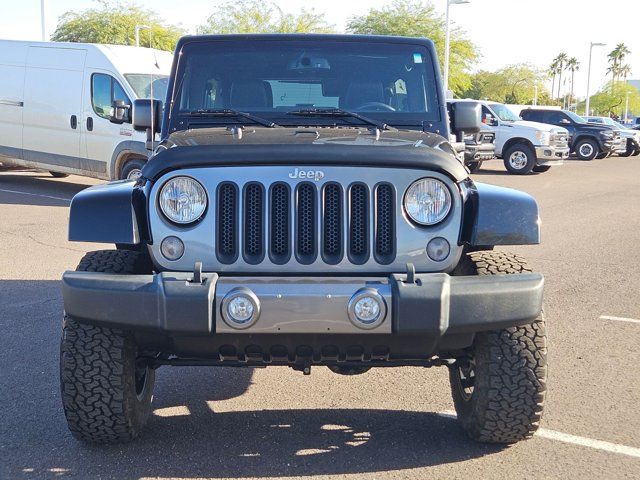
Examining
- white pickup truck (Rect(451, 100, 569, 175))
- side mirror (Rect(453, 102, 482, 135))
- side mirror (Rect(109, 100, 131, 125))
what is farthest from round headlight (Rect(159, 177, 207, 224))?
white pickup truck (Rect(451, 100, 569, 175))

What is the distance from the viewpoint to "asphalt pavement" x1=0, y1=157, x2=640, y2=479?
150 inches

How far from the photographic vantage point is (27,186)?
15.6 meters

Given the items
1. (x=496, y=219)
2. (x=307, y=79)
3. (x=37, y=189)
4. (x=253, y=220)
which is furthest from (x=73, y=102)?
(x=496, y=219)

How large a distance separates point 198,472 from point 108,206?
124cm

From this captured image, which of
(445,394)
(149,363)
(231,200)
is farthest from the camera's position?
(445,394)

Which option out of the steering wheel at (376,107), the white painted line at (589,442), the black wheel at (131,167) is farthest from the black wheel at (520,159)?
the white painted line at (589,442)

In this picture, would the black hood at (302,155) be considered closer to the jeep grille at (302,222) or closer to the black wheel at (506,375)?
the jeep grille at (302,222)

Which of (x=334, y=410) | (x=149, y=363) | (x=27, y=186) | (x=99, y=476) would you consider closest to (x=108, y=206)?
(x=149, y=363)

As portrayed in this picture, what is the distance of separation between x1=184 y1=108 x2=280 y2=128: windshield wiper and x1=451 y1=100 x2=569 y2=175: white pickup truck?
1893 cm

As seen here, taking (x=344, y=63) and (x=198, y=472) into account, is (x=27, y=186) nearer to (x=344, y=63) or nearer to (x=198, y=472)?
(x=344, y=63)

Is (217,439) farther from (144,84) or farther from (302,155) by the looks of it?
(144,84)

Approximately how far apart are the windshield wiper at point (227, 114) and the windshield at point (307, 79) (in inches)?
1.6

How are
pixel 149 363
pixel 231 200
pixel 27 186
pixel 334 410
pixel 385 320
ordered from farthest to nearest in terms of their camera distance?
pixel 27 186 → pixel 334 410 → pixel 149 363 → pixel 231 200 → pixel 385 320

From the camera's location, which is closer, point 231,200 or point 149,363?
point 231,200
